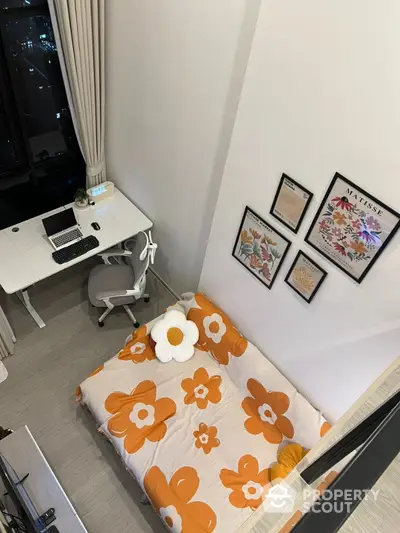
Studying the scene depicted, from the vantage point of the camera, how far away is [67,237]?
3.66 meters

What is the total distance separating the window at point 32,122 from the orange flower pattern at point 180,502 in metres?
2.63

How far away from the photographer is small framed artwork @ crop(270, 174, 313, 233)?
240cm

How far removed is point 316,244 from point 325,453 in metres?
1.49

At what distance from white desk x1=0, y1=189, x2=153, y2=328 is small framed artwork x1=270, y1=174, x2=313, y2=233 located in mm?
1669

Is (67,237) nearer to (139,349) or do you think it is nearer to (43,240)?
(43,240)

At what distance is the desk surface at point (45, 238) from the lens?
11.1 feet

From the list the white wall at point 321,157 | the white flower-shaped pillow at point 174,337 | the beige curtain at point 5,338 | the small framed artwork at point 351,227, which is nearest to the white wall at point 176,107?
the white wall at point 321,157

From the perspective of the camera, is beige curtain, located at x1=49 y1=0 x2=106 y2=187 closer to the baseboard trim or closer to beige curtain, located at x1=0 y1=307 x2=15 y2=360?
the baseboard trim

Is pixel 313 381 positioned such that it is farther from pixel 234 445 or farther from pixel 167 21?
pixel 167 21

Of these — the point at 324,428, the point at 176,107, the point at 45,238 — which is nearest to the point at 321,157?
the point at 176,107

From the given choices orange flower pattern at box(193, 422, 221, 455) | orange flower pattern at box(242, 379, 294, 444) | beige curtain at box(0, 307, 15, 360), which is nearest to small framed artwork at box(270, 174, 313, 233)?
orange flower pattern at box(242, 379, 294, 444)

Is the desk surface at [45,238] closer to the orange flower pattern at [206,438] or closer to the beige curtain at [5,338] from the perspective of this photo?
the beige curtain at [5,338]

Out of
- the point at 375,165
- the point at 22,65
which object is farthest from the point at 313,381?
the point at 22,65

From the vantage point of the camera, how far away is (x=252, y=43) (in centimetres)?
226
